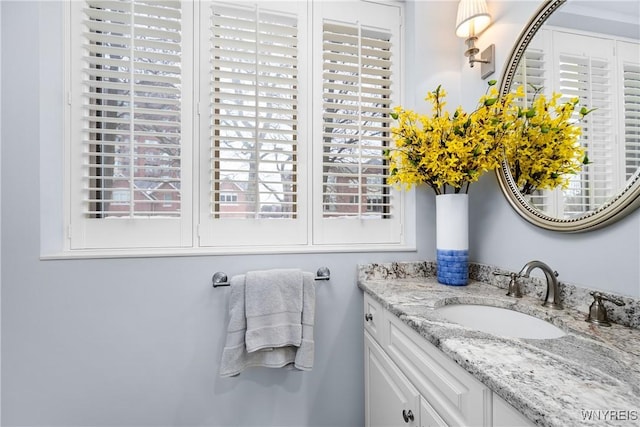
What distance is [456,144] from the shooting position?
1.05 meters

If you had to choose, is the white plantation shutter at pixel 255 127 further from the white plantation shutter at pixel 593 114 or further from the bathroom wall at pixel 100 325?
the white plantation shutter at pixel 593 114

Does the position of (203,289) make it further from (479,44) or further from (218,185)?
(479,44)

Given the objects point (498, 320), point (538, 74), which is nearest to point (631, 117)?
point (538, 74)

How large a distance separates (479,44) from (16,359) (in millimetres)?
2400

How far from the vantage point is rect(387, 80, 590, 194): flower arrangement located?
0.91 meters

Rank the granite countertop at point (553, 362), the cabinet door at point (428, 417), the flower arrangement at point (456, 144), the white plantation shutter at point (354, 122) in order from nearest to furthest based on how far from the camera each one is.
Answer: the granite countertop at point (553, 362), the cabinet door at point (428, 417), the flower arrangement at point (456, 144), the white plantation shutter at point (354, 122)

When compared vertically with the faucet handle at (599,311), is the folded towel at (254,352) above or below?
below

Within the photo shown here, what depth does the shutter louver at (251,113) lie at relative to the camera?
1.23 meters

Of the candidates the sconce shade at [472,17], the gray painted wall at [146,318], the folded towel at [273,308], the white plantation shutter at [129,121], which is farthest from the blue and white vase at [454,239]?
the white plantation shutter at [129,121]

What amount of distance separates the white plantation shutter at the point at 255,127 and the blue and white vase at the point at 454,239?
63cm

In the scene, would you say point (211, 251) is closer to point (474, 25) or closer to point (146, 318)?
point (146, 318)

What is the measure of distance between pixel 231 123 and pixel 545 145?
4.15ft

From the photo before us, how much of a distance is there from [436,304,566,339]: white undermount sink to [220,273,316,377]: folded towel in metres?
0.52

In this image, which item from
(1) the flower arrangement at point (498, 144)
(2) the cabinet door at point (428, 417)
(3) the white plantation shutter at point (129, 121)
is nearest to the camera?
(2) the cabinet door at point (428, 417)
